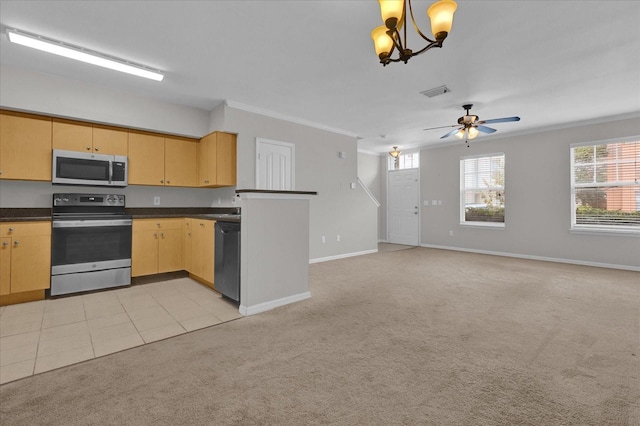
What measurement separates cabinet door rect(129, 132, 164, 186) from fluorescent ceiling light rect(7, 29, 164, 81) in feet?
3.67

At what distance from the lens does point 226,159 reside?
456 centimetres

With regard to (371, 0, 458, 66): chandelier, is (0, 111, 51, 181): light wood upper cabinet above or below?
below

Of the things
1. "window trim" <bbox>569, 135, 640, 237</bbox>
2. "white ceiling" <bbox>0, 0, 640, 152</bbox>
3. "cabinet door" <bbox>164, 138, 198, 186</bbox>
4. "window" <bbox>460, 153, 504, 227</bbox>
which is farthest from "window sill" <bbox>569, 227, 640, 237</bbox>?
"cabinet door" <bbox>164, 138, 198, 186</bbox>

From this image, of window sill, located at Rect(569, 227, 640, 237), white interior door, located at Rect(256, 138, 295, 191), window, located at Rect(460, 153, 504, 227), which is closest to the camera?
white interior door, located at Rect(256, 138, 295, 191)

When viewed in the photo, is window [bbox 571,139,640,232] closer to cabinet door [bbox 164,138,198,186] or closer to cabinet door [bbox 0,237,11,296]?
cabinet door [bbox 164,138,198,186]

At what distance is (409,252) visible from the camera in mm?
7035

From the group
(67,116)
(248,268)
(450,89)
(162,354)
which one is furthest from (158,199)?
(450,89)

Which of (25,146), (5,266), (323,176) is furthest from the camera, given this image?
(323,176)

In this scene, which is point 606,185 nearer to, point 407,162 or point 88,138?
point 407,162

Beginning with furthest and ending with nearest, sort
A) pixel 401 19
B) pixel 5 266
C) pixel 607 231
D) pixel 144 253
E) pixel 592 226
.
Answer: pixel 592 226
pixel 607 231
pixel 144 253
pixel 5 266
pixel 401 19

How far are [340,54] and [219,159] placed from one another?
2.38 metres

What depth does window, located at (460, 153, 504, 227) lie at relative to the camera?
22.2ft

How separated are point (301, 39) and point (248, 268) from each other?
233 centimetres

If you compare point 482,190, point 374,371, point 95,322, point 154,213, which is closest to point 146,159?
point 154,213
